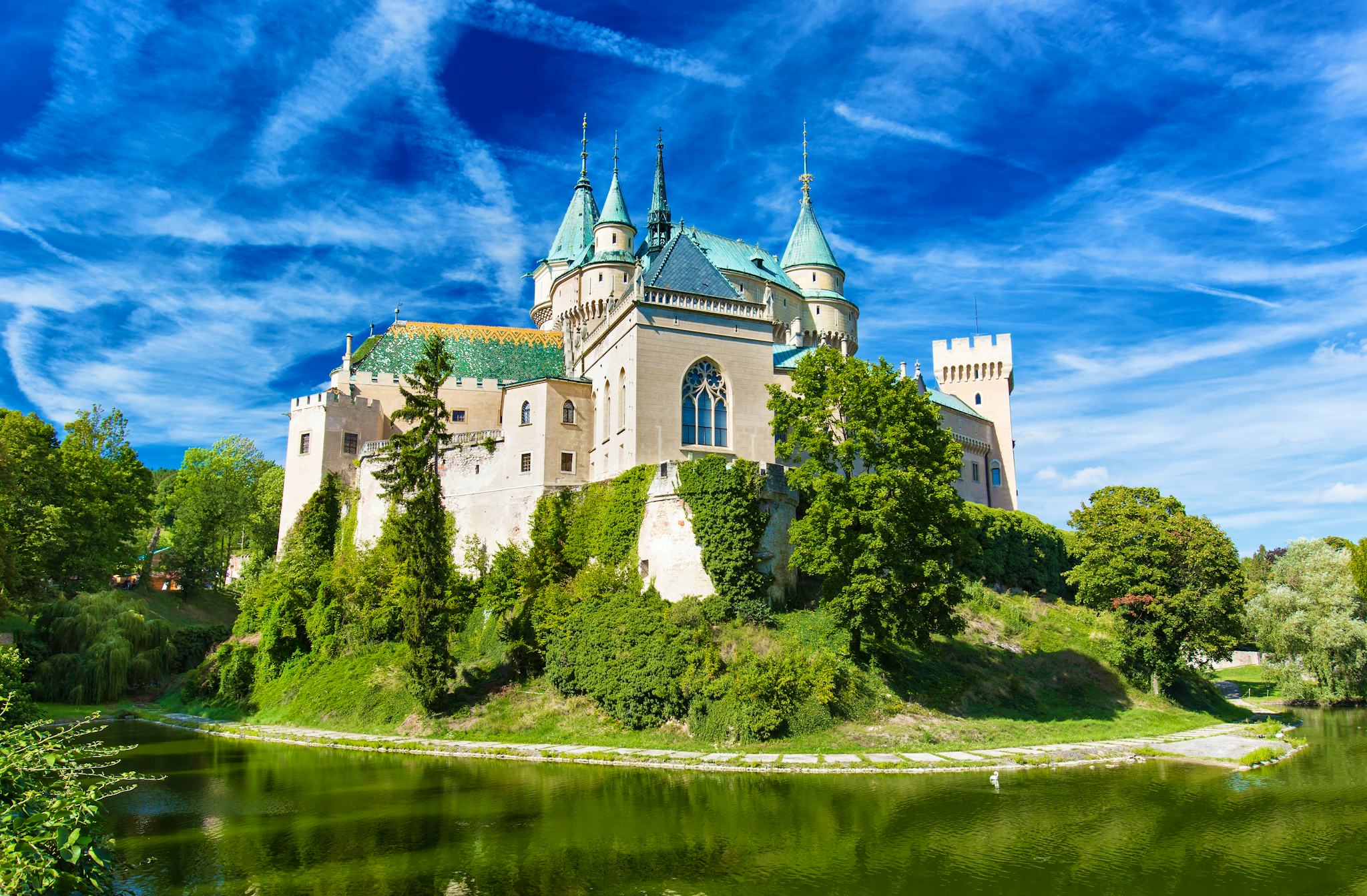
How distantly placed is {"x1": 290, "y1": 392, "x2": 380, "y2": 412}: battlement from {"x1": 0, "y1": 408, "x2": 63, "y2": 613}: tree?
12.3 metres

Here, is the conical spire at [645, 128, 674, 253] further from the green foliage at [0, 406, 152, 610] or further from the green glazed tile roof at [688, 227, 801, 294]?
the green foliage at [0, 406, 152, 610]

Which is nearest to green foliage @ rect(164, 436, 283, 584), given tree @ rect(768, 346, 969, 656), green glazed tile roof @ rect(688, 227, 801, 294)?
green glazed tile roof @ rect(688, 227, 801, 294)

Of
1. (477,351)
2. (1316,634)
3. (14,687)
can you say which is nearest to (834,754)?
(14,687)

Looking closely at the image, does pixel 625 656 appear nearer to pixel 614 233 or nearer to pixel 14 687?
pixel 14 687

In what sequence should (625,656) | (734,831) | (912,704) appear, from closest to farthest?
(734,831)
(625,656)
(912,704)

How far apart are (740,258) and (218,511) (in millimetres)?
37459

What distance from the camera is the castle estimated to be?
36.9 m

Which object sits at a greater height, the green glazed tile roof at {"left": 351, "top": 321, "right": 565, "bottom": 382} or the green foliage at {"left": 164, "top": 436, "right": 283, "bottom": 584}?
the green glazed tile roof at {"left": 351, "top": 321, "right": 565, "bottom": 382}

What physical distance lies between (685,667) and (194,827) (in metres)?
14.7

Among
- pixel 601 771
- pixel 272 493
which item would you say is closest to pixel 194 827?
pixel 601 771

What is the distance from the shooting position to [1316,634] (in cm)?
Result: 4228

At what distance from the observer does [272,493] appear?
58.6m

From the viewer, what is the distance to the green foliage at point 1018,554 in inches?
1925

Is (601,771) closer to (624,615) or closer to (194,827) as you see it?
(624,615)
